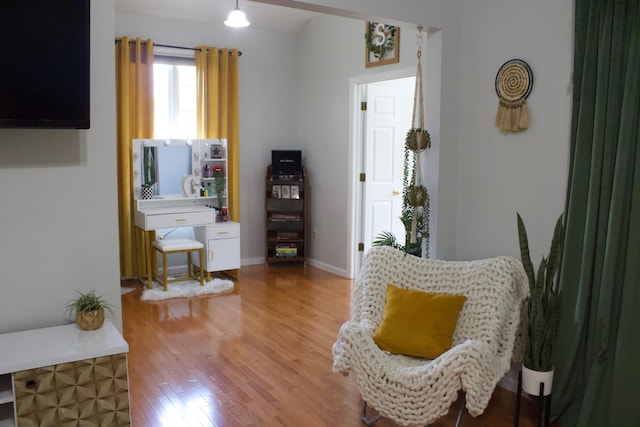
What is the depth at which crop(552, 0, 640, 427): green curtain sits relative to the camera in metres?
2.48

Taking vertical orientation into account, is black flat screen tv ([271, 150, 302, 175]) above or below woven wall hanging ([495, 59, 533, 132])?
below

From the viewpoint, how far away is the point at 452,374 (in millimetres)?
2389

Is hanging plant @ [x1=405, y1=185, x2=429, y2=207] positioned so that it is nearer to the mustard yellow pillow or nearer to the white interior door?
the mustard yellow pillow

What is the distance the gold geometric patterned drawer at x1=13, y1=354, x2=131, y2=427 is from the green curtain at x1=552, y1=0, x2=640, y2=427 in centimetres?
213

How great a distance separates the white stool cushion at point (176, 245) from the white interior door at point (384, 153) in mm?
1743

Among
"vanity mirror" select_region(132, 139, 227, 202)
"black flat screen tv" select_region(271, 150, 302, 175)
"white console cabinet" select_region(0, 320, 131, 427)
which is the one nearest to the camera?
"white console cabinet" select_region(0, 320, 131, 427)

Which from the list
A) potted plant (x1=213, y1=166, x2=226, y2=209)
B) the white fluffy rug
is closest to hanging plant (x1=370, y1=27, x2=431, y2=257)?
the white fluffy rug

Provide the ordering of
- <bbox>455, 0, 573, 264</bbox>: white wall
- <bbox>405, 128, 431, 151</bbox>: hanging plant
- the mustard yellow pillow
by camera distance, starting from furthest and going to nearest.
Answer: <bbox>405, 128, 431, 151</bbox>: hanging plant → <bbox>455, 0, 573, 264</bbox>: white wall → the mustard yellow pillow

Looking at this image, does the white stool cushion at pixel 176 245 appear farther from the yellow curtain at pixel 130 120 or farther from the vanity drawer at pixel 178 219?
the yellow curtain at pixel 130 120

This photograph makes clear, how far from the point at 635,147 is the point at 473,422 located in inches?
61.8

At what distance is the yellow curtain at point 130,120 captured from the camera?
17.6 ft

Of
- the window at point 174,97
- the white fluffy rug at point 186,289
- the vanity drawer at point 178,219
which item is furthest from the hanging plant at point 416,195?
the window at point 174,97

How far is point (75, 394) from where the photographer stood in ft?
6.79

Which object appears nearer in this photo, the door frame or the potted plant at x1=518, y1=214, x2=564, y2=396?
the potted plant at x1=518, y1=214, x2=564, y2=396
